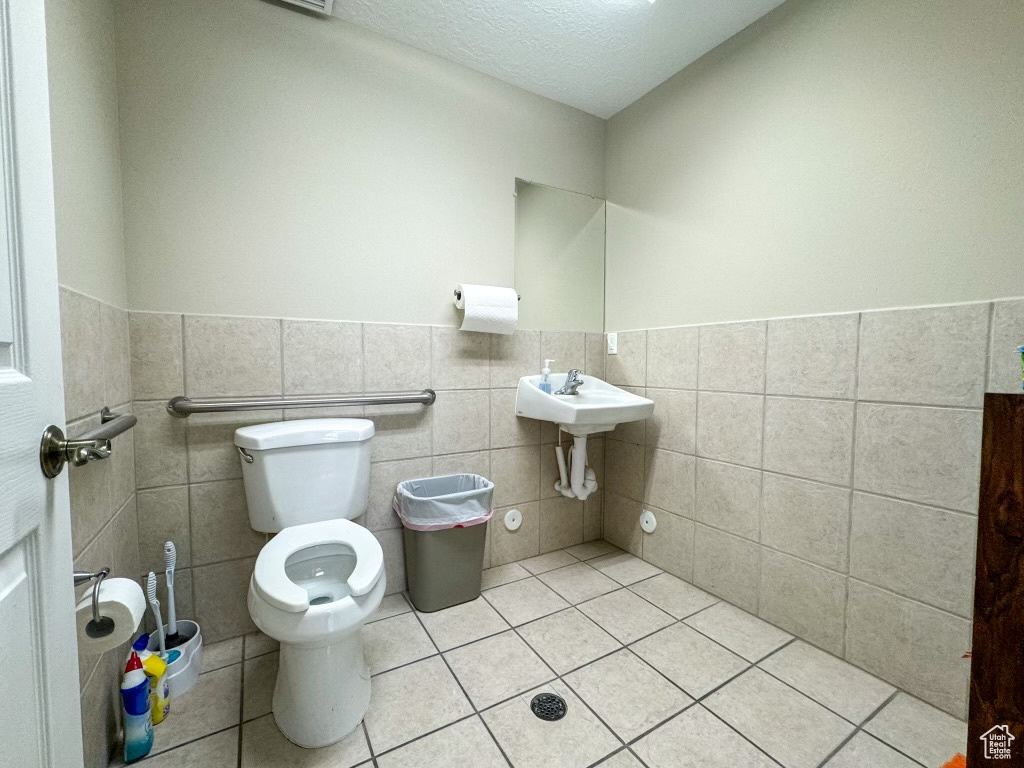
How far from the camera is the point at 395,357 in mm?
1672

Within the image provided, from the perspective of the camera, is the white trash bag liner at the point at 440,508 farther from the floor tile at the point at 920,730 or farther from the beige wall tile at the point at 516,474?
the floor tile at the point at 920,730

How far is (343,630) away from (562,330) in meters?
1.53

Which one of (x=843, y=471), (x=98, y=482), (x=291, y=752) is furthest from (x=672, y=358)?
(x=98, y=482)

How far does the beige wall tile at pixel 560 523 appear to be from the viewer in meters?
2.08

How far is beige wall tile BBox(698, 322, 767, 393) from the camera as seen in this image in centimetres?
154

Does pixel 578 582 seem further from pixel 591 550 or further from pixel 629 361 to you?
pixel 629 361

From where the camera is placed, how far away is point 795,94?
1.42 metres

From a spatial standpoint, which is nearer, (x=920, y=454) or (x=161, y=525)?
(x=920, y=454)

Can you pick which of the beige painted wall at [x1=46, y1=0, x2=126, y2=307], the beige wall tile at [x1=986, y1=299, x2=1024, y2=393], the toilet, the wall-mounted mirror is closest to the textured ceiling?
the wall-mounted mirror

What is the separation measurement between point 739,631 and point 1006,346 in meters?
1.16

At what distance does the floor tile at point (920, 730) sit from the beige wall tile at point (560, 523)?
1.23 m

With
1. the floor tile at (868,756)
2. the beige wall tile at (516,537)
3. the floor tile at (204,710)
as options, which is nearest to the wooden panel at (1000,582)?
the floor tile at (868,756)

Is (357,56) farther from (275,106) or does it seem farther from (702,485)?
(702,485)

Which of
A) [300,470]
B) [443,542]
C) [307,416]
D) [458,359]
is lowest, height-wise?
[443,542]
